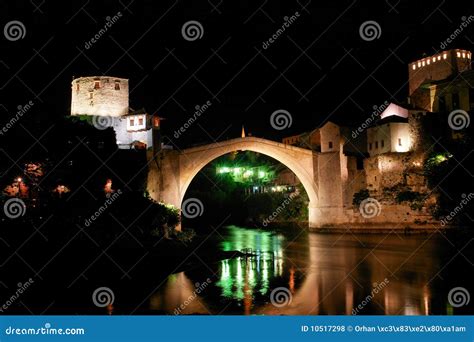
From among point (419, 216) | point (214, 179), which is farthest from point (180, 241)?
point (214, 179)

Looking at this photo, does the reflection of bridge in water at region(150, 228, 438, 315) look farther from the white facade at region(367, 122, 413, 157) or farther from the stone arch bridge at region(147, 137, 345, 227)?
the white facade at region(367, 122, 413, 157)

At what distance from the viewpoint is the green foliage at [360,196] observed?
26781 mm

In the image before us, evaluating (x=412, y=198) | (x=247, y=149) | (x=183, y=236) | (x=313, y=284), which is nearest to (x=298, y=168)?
(x=247, y=149)

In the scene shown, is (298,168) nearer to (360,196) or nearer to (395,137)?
(360,196)

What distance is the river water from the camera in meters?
9.75

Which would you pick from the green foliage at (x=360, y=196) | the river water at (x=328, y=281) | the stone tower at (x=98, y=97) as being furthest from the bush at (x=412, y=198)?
the stone tower at (x=98, y=97)

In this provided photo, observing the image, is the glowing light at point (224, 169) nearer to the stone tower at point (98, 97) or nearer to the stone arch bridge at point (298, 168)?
the stone arch bridge at point (298, 168)

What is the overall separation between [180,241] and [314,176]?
12.2 m

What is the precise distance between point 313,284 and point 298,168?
16.9 m

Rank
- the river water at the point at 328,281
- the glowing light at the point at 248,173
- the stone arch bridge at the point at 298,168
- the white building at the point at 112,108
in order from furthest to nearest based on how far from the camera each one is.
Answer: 1. the glowing light at the point at 248,173
2. the white building at the point at 112,108
3. the stone arch bridge at the point at 298,168
4. the river water at the point at 328,281

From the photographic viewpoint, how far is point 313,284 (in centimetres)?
1240

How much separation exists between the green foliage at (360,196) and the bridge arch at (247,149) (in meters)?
2.32

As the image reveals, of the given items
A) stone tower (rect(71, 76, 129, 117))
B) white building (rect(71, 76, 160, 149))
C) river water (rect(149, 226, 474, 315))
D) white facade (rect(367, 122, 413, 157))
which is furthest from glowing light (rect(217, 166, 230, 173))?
river water (rect(149, 226, 474, 315))

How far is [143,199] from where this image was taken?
16812mm
